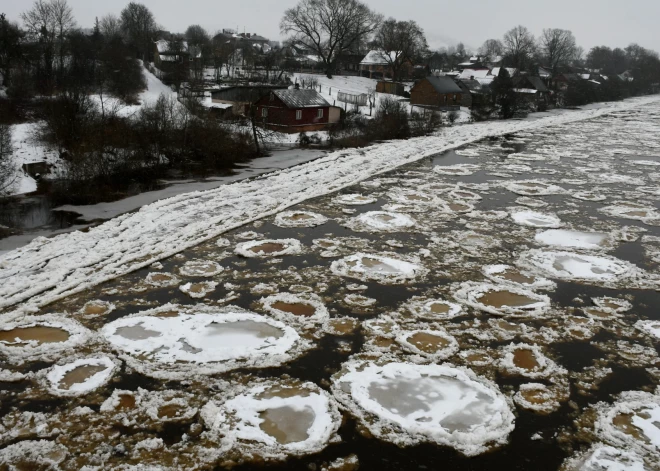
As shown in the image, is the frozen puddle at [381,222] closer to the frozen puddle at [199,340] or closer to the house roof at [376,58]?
the frozen puddle at [199,340]

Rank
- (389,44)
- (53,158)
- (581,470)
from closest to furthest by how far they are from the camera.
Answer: (581,470) < (53,158) < (389,44)

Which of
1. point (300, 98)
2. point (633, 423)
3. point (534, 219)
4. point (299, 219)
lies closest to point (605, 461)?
point (633, 423)

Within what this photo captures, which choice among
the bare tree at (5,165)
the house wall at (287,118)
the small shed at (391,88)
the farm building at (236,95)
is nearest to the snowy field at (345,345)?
the bare tree at (5,165)

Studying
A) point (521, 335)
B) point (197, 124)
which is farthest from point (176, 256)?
point (197, 124)

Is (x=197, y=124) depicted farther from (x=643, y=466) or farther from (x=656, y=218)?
(x=643, y=466)

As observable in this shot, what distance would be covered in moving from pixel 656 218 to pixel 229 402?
34.3ft

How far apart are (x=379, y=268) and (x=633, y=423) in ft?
13.4

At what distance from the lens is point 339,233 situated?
981cm

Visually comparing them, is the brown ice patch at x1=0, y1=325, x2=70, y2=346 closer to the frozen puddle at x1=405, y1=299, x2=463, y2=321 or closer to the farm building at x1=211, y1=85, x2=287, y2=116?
the frozen puddle at x1=405, y1=299, x2=463, y2=321

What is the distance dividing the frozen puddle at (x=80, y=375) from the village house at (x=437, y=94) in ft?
133

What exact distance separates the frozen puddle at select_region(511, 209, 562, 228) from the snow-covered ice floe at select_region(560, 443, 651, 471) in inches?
261

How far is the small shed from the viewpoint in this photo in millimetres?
52531

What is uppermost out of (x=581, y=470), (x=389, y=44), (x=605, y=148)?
(x=389, y=44)

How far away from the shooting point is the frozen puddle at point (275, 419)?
4.33 metres
